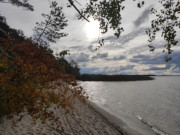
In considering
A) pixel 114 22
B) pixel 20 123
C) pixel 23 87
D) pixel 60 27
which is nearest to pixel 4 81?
pixel 23 87

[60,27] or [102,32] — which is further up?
[60,27]

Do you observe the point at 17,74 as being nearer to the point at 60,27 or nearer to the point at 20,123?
the point at 20,123

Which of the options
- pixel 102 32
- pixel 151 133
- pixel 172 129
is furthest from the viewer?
pixel 172 129

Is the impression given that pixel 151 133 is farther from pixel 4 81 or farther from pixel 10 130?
pixel 4 81

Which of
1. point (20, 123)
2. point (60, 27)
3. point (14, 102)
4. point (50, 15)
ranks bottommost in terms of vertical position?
point (20, 123)

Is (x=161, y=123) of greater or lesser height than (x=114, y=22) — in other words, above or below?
below

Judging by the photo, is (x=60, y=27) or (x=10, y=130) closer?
(x=10, y=130)

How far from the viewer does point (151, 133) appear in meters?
10.6

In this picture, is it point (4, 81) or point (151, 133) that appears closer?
point (4, 81)

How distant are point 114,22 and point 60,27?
2561 centimetres

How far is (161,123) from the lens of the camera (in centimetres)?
1362

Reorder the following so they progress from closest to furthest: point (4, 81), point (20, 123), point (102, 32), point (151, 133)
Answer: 1. point (102, 32)
2. point (4, 81)
3. point (20, 123)
4. point (151, 133)

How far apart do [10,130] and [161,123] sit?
14074 mm

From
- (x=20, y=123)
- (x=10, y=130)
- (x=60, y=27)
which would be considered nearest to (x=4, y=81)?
(x=10, y=130)
